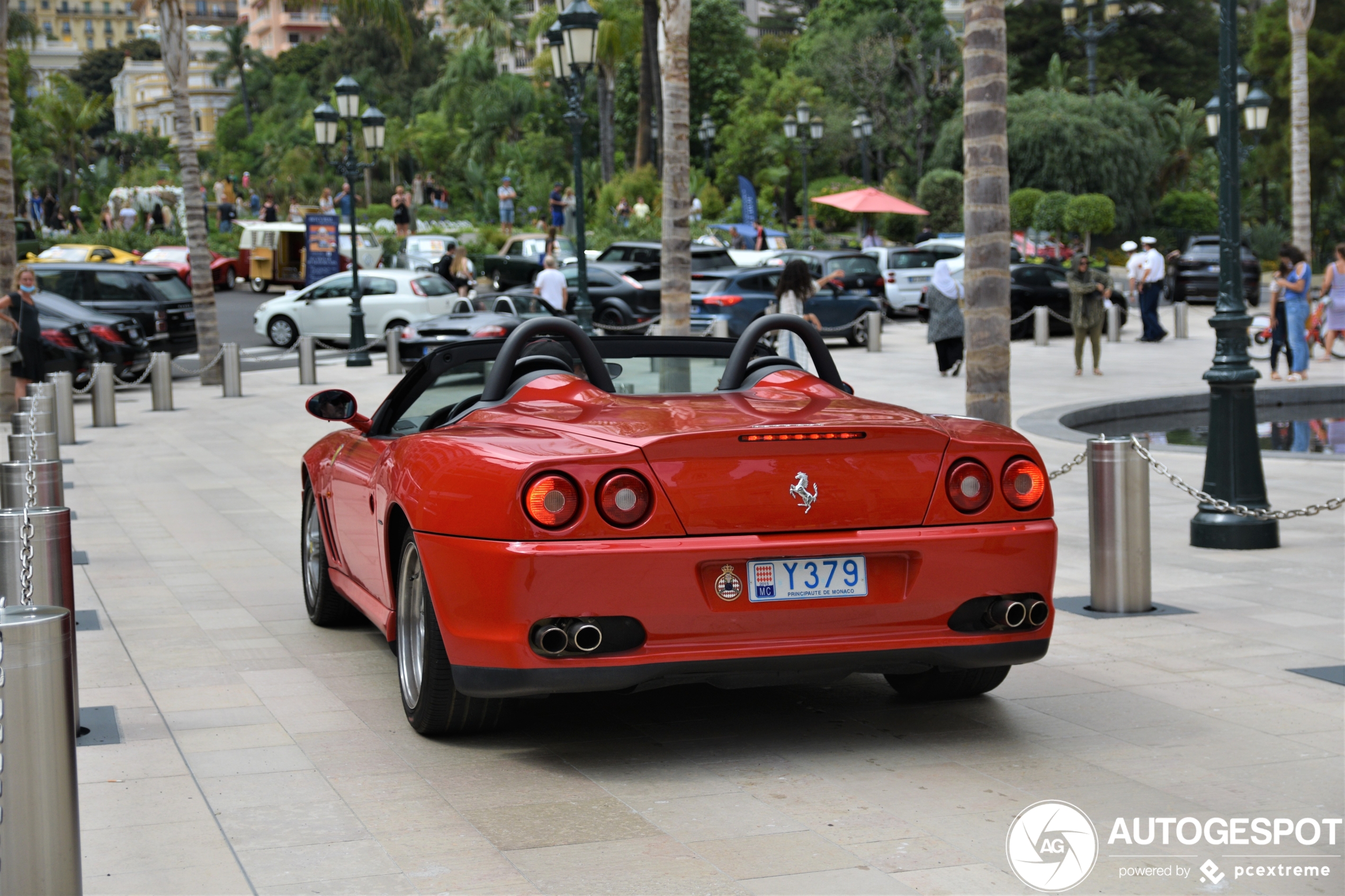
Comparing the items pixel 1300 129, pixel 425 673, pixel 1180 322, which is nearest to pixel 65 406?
pixel 425 673

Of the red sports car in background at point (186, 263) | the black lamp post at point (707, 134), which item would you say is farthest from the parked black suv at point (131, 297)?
the black lamp post at point (707, 134)

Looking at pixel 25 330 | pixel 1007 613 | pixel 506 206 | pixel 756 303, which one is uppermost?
pixel 506 206

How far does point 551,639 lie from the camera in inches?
185

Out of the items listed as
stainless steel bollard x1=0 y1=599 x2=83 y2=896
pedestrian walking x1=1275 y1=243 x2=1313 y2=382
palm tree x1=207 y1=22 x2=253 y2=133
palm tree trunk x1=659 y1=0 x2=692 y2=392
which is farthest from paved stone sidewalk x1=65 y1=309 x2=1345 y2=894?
palm tree x1=207 y1=22 x2=253 y2=133

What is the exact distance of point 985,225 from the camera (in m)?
10.4

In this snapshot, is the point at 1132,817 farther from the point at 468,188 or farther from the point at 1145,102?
the point at 468,188

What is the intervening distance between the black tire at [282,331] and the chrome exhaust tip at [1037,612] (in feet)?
91.4

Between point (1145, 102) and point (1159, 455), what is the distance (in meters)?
44.7

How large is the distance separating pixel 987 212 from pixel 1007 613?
5.83 m

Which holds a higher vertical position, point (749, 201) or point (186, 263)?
point (749, 201)

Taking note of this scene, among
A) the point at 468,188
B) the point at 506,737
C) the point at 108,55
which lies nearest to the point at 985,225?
the point at 506,737

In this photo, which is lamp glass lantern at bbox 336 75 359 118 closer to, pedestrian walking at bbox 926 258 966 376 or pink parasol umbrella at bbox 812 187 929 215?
pedestrian walking at bbox 926 258 966 376

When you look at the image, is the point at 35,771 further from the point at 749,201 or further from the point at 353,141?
the point at 749,201

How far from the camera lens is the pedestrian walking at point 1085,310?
21641mm
